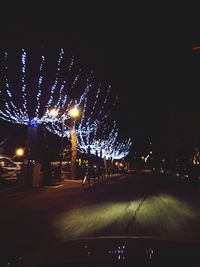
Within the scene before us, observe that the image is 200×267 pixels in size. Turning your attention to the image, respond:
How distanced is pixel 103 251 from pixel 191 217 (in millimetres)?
8332

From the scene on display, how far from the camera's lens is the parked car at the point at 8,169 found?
23.0 m

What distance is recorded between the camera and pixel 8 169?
77.0 ft

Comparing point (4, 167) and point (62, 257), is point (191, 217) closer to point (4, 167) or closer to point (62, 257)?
point (62, 257)

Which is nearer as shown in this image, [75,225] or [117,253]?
[117,253]

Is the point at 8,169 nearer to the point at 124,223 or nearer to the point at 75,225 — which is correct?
the point at 75,225

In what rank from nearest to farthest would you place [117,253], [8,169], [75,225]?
[117,253]
[75,225]
[8,169]

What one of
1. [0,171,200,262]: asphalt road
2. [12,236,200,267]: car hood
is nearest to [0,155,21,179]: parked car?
[0,171,200,262]: asphalt road

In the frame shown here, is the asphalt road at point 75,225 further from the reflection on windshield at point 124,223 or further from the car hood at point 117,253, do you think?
the car hood at point 117,253

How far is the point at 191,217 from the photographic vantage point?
1127 cm

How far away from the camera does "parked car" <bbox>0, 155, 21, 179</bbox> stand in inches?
907

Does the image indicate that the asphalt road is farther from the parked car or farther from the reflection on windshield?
the parked car

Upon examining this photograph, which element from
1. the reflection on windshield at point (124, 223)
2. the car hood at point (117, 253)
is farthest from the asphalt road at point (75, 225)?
the car hood at point (117, 253)

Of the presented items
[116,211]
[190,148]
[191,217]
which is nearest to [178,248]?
[191,217]

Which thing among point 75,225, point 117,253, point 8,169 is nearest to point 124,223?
point 75,225
